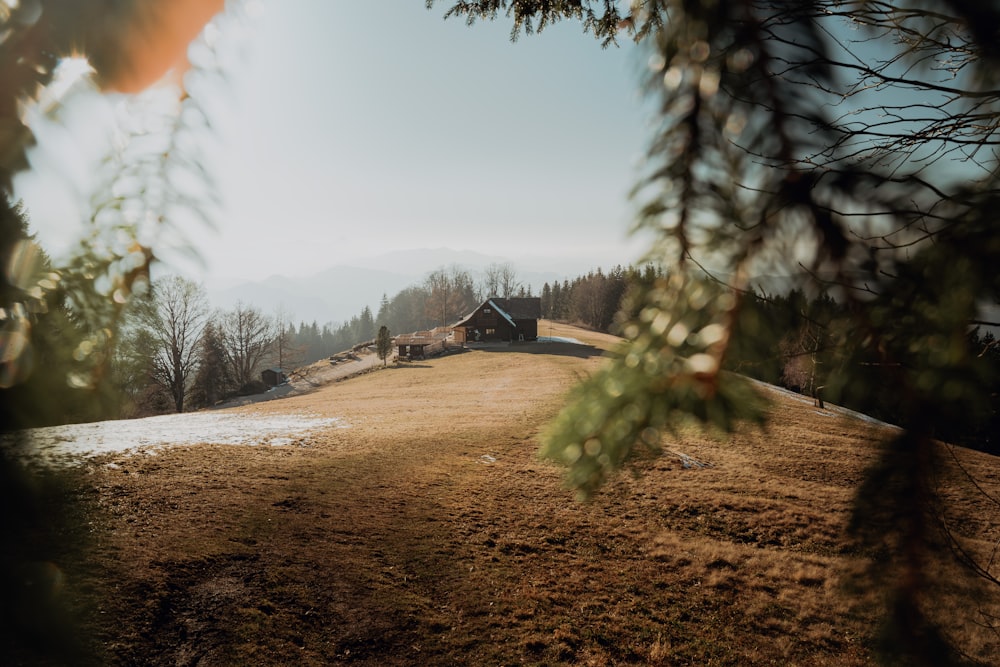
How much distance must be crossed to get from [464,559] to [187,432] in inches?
412

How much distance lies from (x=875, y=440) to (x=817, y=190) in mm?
610

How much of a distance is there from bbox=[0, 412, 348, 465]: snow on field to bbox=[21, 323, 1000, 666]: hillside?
30.5 inches

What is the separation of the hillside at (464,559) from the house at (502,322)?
92.2 ft

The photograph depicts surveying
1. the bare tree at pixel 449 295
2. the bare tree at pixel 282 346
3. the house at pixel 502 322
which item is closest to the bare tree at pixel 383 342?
the house at pixel 502 322

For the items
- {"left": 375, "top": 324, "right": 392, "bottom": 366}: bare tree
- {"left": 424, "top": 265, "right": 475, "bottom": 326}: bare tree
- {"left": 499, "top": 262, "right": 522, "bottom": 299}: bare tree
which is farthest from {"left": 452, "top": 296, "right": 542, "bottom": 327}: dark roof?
{"left": 499, "top": 262, "right": 522, "bottom": 299}: bare tree

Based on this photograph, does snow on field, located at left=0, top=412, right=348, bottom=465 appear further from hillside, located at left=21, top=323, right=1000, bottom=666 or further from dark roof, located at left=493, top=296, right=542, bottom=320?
dark roof, located at left=493, top=296, right=542, bottom=320

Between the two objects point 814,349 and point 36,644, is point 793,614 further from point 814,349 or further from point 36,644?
point 36,644

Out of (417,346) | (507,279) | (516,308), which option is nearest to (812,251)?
(417,346)

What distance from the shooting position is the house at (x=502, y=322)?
40584 millimetres

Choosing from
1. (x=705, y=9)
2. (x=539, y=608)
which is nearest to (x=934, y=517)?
(x=705, y=9)

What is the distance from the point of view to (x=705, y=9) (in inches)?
43.1

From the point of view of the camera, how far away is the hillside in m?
5.17

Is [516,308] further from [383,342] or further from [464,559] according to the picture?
[464,559]

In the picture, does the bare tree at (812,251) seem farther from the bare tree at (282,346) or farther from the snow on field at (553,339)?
the bare tree at (282,346)
